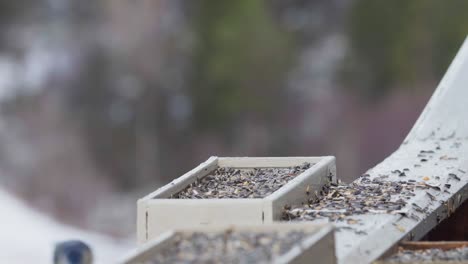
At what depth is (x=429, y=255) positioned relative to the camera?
503 cm

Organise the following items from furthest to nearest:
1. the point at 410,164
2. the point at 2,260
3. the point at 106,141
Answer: the point at 106,141
the point at 2,260
the point at 410,164

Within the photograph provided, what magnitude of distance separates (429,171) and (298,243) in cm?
338

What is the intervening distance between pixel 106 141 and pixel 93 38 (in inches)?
116

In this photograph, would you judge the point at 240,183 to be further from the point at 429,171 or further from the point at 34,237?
the point at 34,237

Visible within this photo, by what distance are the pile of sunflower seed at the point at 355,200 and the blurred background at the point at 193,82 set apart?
18883 millimetres

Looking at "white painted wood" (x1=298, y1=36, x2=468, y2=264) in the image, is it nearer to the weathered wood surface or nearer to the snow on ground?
the weathered wood surface

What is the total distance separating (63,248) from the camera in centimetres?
346

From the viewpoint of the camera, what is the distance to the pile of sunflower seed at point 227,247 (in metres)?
3.87

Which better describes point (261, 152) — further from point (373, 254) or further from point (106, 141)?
point (373, 254)

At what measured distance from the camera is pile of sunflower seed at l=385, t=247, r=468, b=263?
4.86 metres

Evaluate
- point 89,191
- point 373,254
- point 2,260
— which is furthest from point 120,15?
point 373,254

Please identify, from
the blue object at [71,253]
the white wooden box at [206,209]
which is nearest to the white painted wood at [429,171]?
the white wooden box at [206,209]

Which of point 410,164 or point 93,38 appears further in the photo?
point 93,38

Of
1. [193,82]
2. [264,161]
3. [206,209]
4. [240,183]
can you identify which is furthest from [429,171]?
[193,82]
